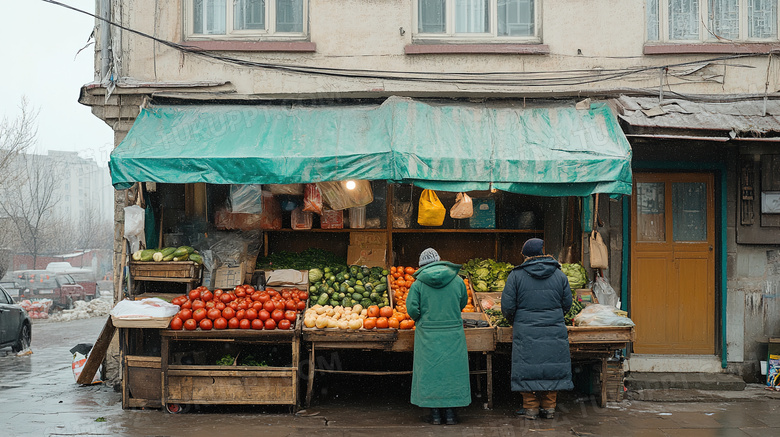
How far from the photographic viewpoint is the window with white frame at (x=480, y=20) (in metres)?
8.70

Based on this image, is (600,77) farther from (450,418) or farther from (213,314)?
(213,314)

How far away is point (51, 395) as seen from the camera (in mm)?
8297

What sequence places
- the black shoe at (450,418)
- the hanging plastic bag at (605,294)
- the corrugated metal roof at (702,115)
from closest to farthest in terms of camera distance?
the black shoe at (450,418)
the corrugated metal roof at (702,115)
the hanging plastic bag at (605,294)

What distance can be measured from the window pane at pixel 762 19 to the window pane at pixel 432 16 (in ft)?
14.2

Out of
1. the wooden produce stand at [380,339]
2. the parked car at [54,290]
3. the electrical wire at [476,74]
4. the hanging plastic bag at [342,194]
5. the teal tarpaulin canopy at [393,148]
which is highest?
the electrical wire at [476,74]

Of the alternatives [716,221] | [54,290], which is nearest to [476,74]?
[716,221]

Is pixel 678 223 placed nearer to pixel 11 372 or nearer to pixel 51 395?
pixel 51 395

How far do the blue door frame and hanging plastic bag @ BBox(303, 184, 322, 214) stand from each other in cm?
434

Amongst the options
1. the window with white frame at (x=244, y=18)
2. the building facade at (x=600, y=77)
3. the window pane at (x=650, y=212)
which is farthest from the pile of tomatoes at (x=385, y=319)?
the window with white frame at (x=244, y=18)

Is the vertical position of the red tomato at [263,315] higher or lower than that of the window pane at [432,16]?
lower

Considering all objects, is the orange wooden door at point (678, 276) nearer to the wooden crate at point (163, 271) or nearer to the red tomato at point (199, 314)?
the red tomato at point (199, 314)

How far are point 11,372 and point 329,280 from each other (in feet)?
20.6

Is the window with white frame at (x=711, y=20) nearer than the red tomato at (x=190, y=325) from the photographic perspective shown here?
No

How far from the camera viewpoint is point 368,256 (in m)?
9.13
